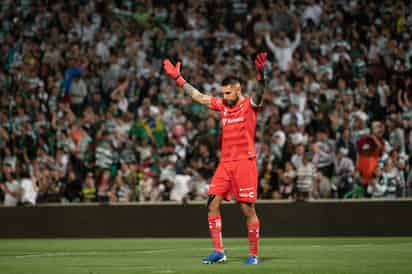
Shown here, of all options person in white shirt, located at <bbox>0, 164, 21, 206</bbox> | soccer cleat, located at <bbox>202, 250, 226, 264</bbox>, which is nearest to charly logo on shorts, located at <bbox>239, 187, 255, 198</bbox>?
soccer cleat, located at <bbox>202, 250, 226, 264</bbox>

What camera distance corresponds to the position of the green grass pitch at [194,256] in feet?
36.8

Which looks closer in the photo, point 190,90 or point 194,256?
point 190,90

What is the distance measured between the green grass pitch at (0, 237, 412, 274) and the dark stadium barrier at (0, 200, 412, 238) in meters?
0.94

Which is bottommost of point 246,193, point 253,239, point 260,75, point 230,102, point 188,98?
point 253,239

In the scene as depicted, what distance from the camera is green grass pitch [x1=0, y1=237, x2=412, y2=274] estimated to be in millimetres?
11211

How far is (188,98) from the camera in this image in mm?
24234

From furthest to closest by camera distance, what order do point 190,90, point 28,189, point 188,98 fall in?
point 188,98 < point 28,189 < point 190,90

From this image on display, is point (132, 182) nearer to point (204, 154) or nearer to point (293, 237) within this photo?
point (204, 154)

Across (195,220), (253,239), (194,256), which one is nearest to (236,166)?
(253,239)

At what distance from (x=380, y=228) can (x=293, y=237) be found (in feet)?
5.77

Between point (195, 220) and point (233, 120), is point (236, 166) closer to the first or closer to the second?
point (233, 120)

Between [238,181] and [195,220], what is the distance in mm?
8371

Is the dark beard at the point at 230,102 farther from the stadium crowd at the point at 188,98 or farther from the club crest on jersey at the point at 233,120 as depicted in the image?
the stadium crowd at the point at 188,98

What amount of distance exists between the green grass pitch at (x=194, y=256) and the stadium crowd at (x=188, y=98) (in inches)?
98.0
